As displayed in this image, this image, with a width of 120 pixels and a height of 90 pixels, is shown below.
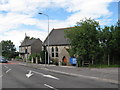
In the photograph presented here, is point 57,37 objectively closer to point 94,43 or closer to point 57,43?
point 57,43

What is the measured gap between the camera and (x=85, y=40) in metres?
32.3

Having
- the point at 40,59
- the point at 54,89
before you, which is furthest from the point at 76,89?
the point at 40,59

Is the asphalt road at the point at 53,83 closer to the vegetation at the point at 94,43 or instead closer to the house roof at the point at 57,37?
the vegetation at the point at 94,43

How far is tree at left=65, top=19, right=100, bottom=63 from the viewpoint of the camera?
32.2m

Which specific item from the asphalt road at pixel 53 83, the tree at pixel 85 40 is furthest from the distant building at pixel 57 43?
the asphalt road at pixel 53 83

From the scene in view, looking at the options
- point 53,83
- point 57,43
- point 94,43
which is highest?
point 57,43

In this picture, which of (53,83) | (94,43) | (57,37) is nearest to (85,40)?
(94,43)

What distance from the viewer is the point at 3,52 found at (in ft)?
330

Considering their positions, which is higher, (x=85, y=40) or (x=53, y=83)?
(x=85, y=40)

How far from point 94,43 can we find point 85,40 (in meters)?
1.62

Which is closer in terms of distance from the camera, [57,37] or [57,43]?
[57,43]

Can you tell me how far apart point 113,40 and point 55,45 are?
978 inches

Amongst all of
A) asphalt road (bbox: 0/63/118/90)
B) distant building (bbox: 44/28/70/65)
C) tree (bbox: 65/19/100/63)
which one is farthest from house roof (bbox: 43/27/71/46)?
asphalt road (bbox: 0/63/118/90)

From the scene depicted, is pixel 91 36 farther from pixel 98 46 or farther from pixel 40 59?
pixel 40 59
